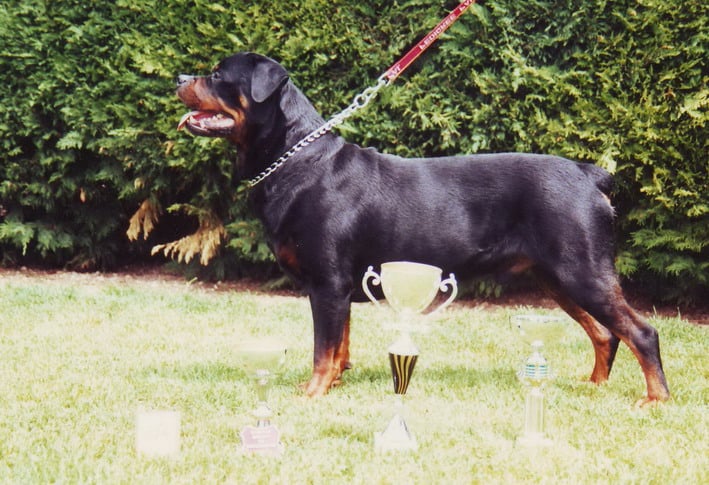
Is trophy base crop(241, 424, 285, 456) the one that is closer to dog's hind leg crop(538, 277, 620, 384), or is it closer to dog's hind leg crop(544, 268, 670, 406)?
dog's hind leg crop(544, 268, 670, 406)

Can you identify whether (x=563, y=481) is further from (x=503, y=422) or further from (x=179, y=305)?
(x=179, y=305)

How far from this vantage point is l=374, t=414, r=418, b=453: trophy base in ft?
9.03

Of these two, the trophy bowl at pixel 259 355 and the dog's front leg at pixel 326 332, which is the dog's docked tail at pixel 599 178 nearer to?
the dog's front leg at pixel 326 332

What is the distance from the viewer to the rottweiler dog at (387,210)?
3.45 m

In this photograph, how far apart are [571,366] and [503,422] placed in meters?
1.12

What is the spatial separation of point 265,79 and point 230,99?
0.65ft

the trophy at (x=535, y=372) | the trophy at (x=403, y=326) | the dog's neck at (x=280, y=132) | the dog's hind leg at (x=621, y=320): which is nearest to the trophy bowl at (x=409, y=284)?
the trophy at (x=403, y=326)

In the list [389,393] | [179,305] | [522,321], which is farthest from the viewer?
[179,305]

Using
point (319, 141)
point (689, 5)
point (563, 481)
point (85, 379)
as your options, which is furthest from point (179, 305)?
point (689, 5)

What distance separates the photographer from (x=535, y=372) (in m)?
2.91

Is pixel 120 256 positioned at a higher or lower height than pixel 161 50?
lower

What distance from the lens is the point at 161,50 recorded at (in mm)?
6059

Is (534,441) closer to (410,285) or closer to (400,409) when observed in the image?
(400,409)

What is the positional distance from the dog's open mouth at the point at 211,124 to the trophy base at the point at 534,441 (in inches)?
75.3
